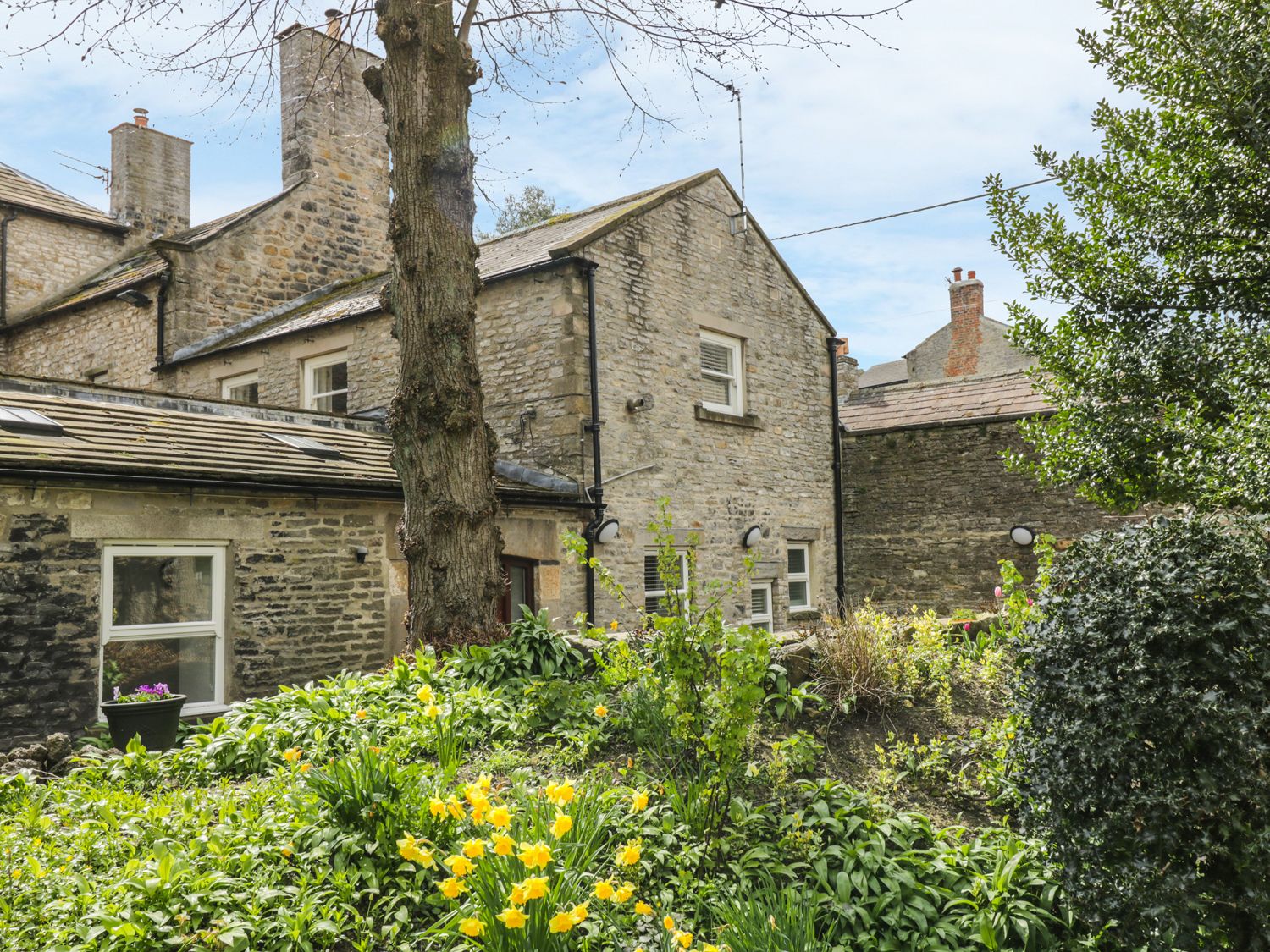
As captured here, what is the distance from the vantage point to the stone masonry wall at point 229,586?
7.91 meters

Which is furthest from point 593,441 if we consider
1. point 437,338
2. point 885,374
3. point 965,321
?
point 885,374

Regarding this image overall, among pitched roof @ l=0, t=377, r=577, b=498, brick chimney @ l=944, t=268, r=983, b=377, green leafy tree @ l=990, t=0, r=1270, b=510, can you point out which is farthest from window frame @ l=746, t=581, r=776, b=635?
brick chimney @ l=944, t=268, r=983, b=377

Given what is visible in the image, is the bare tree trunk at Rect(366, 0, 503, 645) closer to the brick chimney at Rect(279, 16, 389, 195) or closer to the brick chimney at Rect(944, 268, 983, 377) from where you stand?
the brick chimney at Rect(279, 16, 389, 195)

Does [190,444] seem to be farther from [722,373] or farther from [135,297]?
[135,297]

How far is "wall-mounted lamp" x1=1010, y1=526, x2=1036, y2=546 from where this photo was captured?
49.8 ft

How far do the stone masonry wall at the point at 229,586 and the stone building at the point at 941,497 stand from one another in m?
8.92

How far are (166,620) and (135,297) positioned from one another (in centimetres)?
989

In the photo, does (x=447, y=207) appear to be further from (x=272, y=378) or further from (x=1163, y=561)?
(x=272, y=378)

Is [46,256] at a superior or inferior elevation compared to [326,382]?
superior

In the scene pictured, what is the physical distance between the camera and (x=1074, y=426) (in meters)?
7.11

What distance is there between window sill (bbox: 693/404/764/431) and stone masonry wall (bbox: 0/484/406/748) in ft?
17.2

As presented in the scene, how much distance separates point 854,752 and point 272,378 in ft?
41.8

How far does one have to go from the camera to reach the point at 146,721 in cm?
683

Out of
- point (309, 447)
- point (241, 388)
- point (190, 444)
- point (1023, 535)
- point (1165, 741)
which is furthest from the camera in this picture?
point (241, 388)
